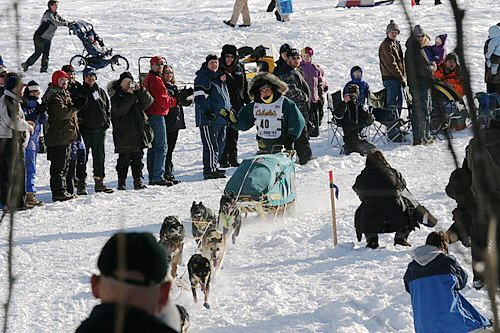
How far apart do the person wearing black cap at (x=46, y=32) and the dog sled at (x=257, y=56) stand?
3.45 m

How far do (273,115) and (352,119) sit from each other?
3.04 m

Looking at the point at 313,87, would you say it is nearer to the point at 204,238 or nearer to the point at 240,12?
the point at 204,238

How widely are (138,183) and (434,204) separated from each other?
3.73m

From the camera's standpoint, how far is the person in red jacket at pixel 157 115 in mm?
12289

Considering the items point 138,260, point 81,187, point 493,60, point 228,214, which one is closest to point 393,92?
point 493,60

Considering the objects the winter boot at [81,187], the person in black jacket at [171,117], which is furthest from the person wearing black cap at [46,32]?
the winter boot at [81,187]

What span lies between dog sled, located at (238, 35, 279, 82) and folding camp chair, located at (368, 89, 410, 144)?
2619mm

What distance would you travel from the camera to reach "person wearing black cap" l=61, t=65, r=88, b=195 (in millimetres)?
11695

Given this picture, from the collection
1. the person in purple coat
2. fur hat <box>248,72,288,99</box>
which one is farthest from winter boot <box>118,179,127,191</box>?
the person in purple coat

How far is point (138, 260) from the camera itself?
223 centimetres

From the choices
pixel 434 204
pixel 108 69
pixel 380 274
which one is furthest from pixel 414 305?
pixel 108 69

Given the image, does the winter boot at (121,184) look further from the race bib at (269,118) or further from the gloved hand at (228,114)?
the race bib at (269,118)

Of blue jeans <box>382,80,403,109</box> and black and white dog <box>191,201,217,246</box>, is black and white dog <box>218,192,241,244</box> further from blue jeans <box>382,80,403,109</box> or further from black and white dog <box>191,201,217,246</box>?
blue jeans <box>382,80,403,109</box>

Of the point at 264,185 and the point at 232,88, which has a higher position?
the point at 232,88
